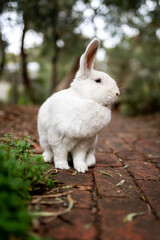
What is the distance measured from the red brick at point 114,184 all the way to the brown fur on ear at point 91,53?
0.98 meters

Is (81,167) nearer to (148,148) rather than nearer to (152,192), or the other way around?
(152,192)

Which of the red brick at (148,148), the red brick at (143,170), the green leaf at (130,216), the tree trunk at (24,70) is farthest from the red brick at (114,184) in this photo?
the tree trunk at (24,70)

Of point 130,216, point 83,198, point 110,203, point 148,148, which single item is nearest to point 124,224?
point 130,216

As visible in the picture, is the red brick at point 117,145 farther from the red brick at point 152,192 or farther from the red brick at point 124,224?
the red brick at point 124,224

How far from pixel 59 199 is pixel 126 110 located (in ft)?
22.5

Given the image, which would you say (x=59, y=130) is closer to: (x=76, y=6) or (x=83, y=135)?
(x=83, y=135)

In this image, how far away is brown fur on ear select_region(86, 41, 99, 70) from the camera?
6.40 ft

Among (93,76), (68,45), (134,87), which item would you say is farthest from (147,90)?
(93,76)

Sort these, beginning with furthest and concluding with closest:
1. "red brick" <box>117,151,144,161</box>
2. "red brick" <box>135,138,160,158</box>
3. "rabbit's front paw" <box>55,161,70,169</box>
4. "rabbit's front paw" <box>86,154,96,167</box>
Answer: "red brick" <box>135,138,160,158</box>
"red brick" <box>117,151,144,161</box>
"rabbit's front paw" <box>86,154,96,167</box>
"rabbit's front paw" <box>55,161,70,169</box>

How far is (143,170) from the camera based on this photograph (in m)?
2.19

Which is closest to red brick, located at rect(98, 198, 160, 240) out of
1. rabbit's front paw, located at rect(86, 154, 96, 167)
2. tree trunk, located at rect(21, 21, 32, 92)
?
rabbit's front paw, located at rect(86, 154, 96, 167)

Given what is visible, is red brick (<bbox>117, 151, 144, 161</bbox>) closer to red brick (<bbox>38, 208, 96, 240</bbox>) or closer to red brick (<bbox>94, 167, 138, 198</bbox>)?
red brick (<bbox>94, 167, 138, 198</bbox>)

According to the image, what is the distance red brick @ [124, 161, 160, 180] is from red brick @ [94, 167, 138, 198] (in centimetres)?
10

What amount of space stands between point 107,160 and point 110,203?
3.40 ft
